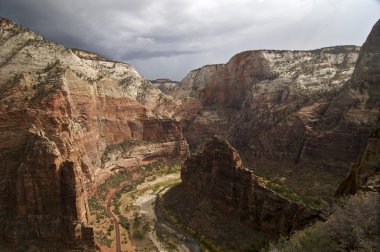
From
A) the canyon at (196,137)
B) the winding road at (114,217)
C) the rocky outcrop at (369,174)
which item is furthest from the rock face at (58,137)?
the rocky outcrop at (369,174)

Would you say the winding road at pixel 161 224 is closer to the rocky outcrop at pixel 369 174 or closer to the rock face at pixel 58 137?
the rock face at pixel 58 137

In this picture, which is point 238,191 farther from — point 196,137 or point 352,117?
point 196,137

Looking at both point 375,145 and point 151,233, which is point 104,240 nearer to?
point 151,233

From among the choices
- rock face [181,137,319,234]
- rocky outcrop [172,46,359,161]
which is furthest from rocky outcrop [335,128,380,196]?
rocky outcrop [172,46,359,161]

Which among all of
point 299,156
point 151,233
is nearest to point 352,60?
point 299,156

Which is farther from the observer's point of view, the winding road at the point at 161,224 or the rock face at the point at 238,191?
the winding road at the point at 161,224

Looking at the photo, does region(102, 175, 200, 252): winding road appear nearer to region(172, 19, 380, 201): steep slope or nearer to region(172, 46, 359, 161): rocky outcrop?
region(172, 19, 380, 201): steep slope

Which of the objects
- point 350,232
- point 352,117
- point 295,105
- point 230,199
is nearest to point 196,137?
point 295,105
